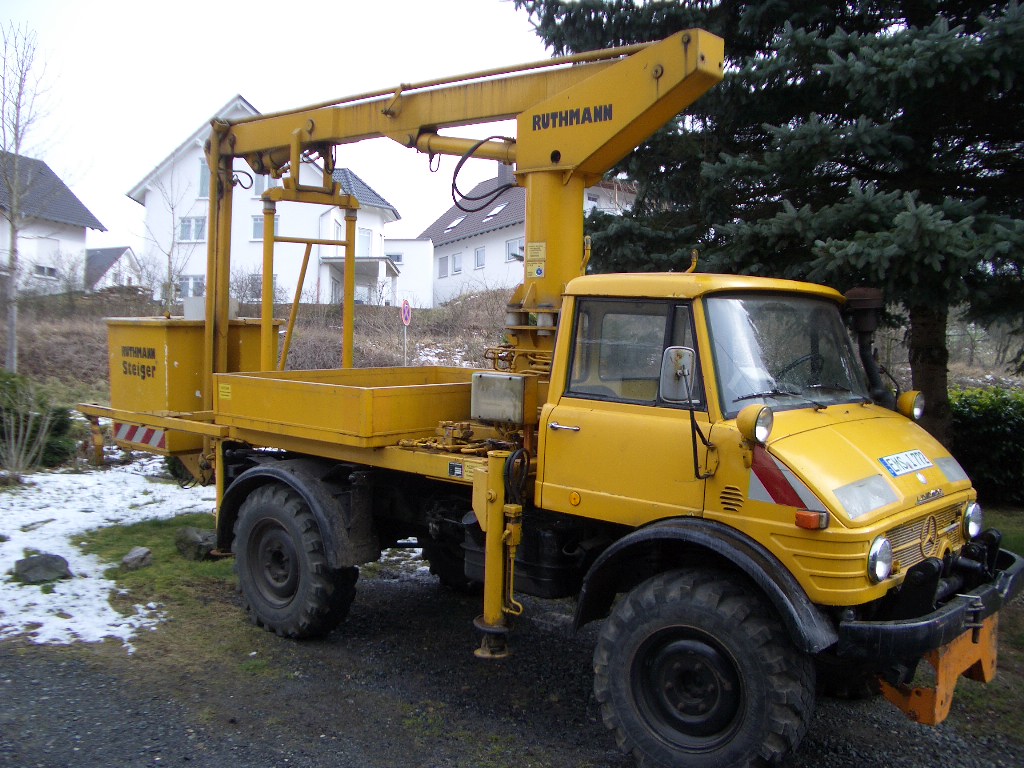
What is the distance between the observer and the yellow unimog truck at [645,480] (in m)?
3.84

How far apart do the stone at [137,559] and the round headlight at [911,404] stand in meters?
5.73

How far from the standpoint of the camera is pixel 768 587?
3.76 metres

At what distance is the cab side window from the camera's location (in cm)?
436

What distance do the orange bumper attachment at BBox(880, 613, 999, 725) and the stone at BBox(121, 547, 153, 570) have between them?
220 inches

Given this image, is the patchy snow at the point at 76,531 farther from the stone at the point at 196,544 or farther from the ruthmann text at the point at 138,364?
the ruthmann text at the point at 138,364

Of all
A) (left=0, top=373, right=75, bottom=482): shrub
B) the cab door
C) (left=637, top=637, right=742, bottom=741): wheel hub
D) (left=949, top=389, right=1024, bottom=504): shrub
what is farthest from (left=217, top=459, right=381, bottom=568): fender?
(left=949, top=389, right=1024, bottom=504): shrub

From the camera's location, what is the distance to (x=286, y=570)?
612cm

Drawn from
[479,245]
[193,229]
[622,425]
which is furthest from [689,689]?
[479,245]

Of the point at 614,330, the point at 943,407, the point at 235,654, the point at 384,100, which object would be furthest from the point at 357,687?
the point at 943,407

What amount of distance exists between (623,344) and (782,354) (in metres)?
0.81

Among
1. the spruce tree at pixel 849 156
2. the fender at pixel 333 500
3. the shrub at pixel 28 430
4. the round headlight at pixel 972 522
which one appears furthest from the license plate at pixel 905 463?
the shrub at pixel 28 430

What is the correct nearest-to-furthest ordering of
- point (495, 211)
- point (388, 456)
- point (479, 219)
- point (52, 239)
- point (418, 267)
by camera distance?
point (388, 456)
point (52, 239)
point (495, 211)
point (479, 219)
point (418, 267)

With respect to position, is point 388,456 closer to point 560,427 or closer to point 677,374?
point 560,427

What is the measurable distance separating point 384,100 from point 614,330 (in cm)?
335
